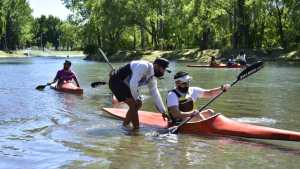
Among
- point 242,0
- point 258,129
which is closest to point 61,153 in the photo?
point 258,129

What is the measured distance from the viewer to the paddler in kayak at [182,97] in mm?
10547

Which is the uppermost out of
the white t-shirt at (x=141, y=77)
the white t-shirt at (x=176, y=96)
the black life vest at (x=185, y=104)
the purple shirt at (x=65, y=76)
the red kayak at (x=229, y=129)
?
the white t-shirt at (x=141, y=77)

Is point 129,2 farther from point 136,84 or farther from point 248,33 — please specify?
point 136,84

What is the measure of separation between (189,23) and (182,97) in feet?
168

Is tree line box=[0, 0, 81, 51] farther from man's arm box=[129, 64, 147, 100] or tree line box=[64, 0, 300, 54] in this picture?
man's arm box=[129, 64, 147, 100]

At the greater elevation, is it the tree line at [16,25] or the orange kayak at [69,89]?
the tree line at [16,25]

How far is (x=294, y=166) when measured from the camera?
838cm

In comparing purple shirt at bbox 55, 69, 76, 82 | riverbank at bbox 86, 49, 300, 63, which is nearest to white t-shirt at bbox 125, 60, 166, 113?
purple shirt at bbox 55, 69, 76, 82

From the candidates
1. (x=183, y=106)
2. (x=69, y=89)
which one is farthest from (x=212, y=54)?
(x=183, y=106)

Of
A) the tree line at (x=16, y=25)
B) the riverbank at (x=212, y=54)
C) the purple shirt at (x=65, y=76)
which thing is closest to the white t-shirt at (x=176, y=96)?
the purple shirt at (x=65, y=76)

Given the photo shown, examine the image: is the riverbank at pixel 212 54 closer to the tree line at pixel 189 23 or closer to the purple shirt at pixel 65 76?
the tree line at pixel 189 23

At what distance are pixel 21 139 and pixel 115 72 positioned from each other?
2319mm

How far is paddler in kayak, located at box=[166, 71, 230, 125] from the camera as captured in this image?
415 inches

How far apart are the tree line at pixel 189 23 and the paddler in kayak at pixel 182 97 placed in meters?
44.2
